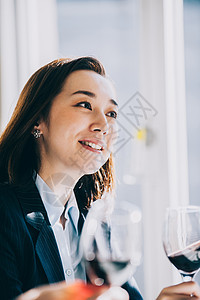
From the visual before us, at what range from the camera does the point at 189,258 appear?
72 cm

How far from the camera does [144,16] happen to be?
152 centimetres

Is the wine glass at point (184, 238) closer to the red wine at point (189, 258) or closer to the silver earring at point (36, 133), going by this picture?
the red wine at point (189, 258)

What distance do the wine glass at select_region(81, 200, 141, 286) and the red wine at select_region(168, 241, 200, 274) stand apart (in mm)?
184

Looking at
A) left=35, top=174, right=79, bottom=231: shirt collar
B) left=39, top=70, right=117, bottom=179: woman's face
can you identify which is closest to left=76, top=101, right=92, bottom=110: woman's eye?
left=39, top=70, right=117, bottom=179: woman's face

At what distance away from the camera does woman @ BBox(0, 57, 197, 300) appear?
93 centimetres

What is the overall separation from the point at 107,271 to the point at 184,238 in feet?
0.81

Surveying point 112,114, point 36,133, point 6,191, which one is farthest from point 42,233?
point 112,114

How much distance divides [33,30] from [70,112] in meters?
0.81

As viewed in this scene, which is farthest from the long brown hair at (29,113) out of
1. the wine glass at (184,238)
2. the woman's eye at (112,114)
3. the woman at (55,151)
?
the wine glass at (184,238)

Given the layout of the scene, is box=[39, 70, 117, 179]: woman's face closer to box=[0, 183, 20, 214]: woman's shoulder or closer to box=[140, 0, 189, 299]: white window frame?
box=[0, 183, 20, 214]: woman's shoulder

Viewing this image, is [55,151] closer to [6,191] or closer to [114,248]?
[6,191]

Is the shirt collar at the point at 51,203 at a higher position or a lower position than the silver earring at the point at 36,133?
lower

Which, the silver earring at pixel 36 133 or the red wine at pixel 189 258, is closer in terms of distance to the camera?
the red wine at pixel 189 258

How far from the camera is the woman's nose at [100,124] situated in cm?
101
